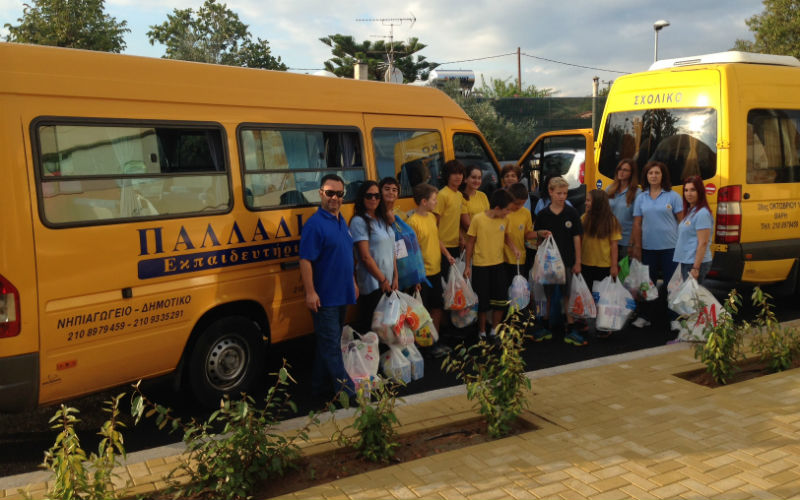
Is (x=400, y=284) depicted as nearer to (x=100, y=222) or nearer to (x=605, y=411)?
(x=605, y=411)

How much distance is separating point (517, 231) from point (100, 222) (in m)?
4.16

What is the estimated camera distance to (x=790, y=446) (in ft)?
14.1

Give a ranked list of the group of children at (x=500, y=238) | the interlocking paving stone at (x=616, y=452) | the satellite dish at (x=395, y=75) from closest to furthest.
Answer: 1. the interlocking paving stone at (x=616, y=452)
2. the group of children at (x=500, y=238)
3. the satellite dish at (x=395, y=75)

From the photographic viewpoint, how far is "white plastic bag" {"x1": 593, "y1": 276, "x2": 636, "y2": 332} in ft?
23.5

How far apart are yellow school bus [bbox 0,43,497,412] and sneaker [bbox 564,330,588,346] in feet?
9.12

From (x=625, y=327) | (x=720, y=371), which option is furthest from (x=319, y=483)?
(x=625, y=327)

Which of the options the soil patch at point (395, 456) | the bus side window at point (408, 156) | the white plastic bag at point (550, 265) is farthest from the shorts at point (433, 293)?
the soil patch at point (395, 456)

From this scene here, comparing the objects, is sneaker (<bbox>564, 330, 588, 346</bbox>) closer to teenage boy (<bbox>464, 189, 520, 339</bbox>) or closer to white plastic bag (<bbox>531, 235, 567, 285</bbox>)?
white plastic bag (<bbox>531, 235, 567, 285</bbox>)

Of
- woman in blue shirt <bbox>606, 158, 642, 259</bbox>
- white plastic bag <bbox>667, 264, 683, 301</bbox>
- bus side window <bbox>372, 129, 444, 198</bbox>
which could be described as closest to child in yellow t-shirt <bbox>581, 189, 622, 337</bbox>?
white plastic bag <bbox>667, 264, 683, 301</bbox>

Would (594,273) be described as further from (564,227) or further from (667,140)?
(667,140)

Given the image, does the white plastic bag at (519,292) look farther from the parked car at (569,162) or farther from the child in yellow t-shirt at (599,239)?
the parked car at (569,162)

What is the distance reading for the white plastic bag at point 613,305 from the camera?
716 cm

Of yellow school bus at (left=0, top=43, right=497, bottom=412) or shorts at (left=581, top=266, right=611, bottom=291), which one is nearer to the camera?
yellow school bus at (left=0, top=43, right=497, bottom=412)

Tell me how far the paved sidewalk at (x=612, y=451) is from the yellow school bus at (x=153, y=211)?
2.82ft
